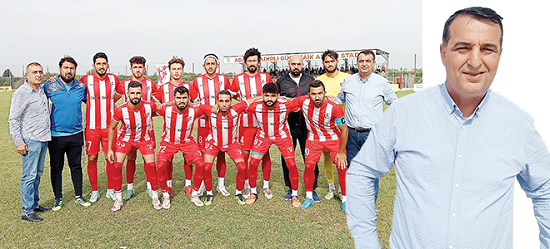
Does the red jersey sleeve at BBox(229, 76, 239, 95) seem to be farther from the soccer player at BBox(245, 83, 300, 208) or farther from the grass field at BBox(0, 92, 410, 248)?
the grass field at BBox(0, 92, 410, 248)

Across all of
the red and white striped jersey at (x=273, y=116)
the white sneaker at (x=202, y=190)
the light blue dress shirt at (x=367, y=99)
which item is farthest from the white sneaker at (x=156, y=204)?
the light blue dress shirt at (x=367, y=99)

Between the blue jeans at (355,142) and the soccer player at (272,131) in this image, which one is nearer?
the blue jeans at (355,142)

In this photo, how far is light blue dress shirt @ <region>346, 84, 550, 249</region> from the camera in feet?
4.39

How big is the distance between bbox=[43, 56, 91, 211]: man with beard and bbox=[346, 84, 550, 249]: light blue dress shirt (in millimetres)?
4812

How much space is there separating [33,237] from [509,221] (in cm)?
462

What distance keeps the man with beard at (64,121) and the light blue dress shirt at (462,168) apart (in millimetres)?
4812

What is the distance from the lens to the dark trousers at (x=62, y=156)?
5090 mm

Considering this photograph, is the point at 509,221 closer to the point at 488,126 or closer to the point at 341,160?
the point at 488,126

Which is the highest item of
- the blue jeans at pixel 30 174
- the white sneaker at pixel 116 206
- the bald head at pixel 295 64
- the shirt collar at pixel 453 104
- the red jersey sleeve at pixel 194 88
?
the bald head at pixel 295 64

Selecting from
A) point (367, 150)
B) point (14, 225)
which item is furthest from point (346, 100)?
point (14, 225)

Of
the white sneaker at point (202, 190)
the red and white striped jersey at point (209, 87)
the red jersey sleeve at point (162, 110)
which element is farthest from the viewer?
the red and white striped jersey at point (209, 87)

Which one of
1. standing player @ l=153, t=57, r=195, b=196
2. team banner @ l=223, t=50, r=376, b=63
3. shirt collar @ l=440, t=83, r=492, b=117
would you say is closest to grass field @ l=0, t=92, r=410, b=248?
standing player @ l=153, t=57, r=195, b=196

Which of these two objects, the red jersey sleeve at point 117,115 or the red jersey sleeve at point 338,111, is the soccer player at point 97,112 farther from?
the red jersey sleeve at point 338,111

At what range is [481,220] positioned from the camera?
134 cm
